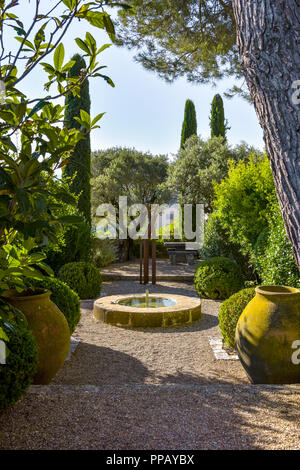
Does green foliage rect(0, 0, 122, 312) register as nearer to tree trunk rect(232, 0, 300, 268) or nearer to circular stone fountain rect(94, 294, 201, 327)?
tree trunk rect(232, 0, 300, 268)

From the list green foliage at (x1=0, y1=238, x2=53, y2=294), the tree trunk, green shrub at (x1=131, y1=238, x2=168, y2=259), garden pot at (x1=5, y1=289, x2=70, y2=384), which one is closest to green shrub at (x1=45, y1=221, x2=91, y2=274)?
garden pot at (x1=5, y1=289, x2=70, y2=384)

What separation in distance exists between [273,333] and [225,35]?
606 cm

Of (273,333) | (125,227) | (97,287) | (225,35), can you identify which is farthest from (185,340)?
(125,227)

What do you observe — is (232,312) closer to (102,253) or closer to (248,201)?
(248,201)

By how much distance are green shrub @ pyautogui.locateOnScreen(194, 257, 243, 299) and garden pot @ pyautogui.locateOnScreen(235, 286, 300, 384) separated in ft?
13.1

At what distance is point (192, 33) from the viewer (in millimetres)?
7605

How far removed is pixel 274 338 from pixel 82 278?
4802mm

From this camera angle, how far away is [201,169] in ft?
46.9

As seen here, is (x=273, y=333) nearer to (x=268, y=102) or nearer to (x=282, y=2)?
(x=268, y=102)

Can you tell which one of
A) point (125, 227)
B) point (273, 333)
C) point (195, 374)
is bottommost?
point (195, 374)

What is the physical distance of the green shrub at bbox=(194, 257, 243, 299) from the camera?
24.8ft

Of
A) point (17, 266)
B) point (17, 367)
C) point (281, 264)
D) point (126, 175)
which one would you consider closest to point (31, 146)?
point (17, 266)

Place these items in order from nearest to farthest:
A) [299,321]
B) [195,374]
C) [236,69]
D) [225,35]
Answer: [299,321], [195,374], [225,35], [236,69]

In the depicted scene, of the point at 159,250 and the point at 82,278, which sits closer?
the point at 82,278
